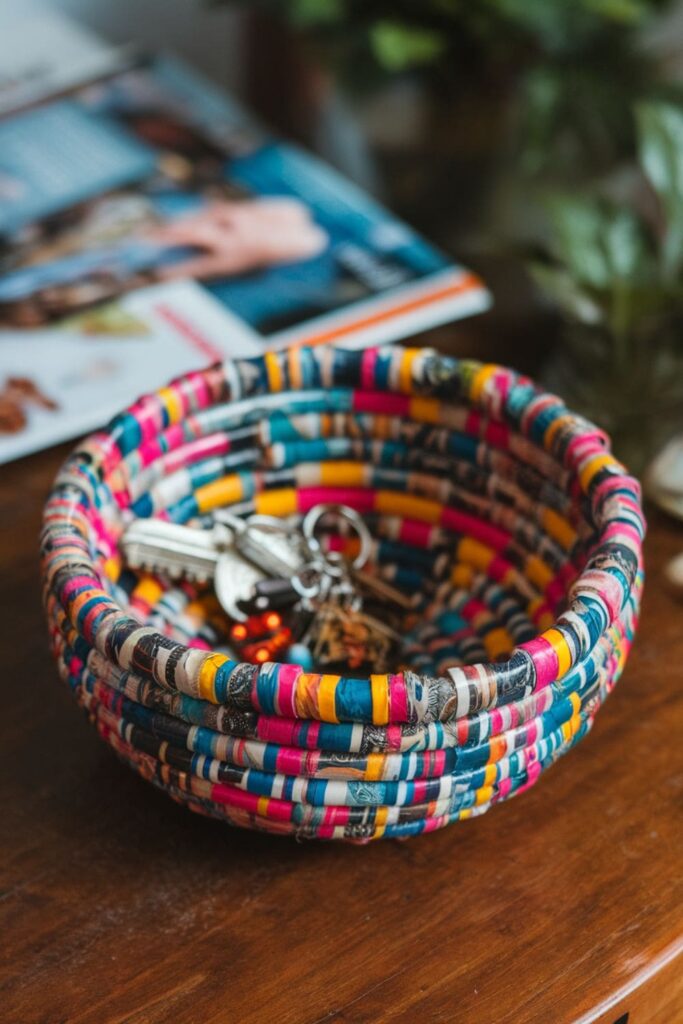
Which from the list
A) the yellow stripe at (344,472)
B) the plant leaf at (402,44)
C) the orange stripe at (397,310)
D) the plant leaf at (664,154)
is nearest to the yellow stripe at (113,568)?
the yellow stripe at (344,472)

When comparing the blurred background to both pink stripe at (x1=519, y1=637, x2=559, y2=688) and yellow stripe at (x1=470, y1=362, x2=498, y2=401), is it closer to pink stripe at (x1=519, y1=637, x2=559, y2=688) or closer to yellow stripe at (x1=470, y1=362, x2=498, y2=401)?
yellow stripe at (x1=470, y1=362, x2=498, y2=401)

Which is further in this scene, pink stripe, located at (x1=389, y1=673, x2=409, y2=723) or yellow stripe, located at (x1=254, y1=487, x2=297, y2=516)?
yellow stripe, located at (x1=254, y1=487, x2=297, y2=516)

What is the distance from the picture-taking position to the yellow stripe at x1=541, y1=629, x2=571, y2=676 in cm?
40

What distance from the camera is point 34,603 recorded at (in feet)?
1.91

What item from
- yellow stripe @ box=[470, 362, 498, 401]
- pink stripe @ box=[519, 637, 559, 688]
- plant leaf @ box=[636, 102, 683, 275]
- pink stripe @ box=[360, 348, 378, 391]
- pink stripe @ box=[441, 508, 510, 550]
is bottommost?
pink stripe @ box=[441, 508, 510, 550]

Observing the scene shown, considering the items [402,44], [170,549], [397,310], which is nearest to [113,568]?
[170,549]

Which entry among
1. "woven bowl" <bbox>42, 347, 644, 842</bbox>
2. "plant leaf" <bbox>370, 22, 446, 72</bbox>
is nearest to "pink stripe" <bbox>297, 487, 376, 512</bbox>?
"woven bowl" <bbox>42, 347, 644, 842</bbox>

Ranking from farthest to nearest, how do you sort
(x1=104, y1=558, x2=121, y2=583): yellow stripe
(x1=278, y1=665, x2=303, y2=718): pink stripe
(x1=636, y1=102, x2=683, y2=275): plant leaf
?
(x1=636, y1=102, x2=683, y2=275): plant leaf
(x1=104, y1=558, x2=121, y2=583): yellow stripe
(x1=278, y1=665, x2=303, y2=718): pink stripe

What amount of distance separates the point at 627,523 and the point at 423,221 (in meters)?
0.55

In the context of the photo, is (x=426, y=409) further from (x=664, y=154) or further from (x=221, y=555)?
Result: (x=664, y=154)

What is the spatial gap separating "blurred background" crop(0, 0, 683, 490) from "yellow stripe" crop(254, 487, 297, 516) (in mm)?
210

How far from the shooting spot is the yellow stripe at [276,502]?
56cm

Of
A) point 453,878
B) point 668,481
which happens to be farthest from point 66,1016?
point 668,481

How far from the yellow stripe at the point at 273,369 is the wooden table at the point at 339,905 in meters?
0.17
